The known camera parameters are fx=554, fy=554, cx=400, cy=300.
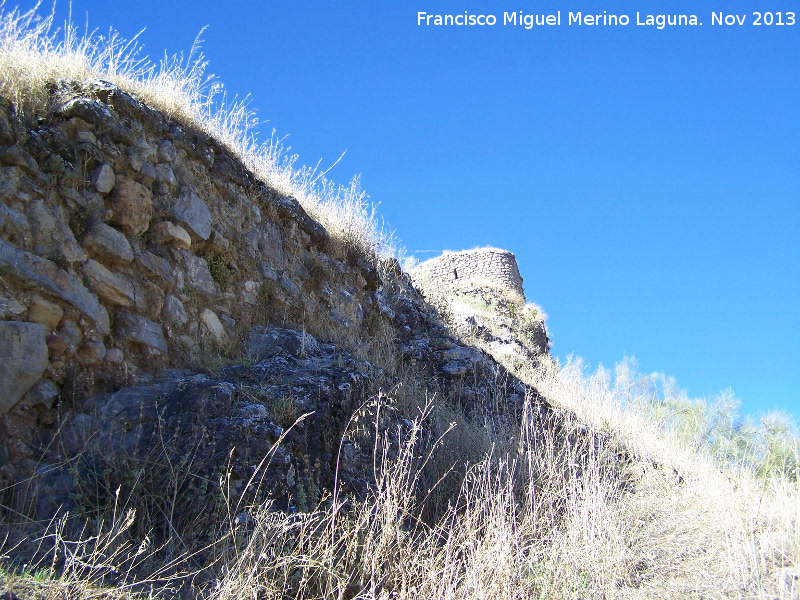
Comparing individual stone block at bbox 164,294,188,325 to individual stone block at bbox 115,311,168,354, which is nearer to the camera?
individual stone block at bbox 115,311,168,354

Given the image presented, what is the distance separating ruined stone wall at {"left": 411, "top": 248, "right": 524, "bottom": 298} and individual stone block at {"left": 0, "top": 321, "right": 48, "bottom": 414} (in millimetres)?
12904

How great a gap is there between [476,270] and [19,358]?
14.2 metres

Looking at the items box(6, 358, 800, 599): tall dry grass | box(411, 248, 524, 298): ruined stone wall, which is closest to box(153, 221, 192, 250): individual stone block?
box(6, 358, 800, 599): tall dry grass

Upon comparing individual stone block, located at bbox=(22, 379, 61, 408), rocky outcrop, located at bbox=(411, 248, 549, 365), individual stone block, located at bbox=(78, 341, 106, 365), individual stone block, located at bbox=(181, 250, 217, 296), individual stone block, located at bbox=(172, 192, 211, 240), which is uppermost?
rocky outcrop, located at bbox=(411, 248, 549, 365)

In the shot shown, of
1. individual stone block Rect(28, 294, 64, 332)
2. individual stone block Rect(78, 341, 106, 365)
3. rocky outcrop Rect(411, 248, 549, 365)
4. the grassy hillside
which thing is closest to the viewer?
the grassy hillside

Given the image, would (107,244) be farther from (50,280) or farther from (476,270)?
(476,270)

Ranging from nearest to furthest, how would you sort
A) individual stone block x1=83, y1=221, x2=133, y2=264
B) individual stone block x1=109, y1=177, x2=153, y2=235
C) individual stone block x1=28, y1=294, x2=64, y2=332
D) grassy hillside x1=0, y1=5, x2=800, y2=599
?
1. grassy hillside x1=0, y1=5, x2=800, y2=599
2. individual stone block x1=28, y1=294, x2=64, y2=332
3. individual stone block x1=83, y1=221, x2=133, y2=264
4. individual stone block x1=109, y1=177, x2=153, y2=235

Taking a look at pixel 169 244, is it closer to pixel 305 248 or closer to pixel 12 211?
pixel 12 211

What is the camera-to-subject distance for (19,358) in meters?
3.23

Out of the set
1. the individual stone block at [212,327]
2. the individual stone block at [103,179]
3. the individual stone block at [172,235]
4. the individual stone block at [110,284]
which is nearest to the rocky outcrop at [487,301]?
the individual stone block at [212,327]

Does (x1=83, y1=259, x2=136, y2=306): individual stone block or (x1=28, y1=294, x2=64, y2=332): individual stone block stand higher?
(x1=83, y1=259, x2=136, y2=306): individual stone block

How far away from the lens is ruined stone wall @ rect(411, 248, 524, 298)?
16266mm

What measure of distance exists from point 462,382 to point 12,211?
14.7 feet

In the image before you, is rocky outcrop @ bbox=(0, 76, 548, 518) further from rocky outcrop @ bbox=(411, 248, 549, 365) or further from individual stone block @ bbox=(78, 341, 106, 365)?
rocky outcrop @ bbox=(411, 248, 549, 365)
